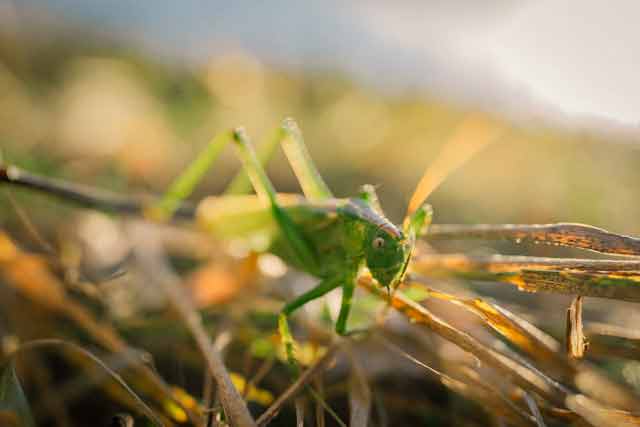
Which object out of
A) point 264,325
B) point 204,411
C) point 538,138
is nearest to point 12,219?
point 264,325

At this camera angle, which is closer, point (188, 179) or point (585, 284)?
point (585, 284)

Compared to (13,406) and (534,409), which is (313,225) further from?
(13,406)

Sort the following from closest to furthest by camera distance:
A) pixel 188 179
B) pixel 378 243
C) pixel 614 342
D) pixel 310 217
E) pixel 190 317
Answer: pixel 614 342, pixel 378 243, pixel 190 317, pixel 310 217, pixel 188 179

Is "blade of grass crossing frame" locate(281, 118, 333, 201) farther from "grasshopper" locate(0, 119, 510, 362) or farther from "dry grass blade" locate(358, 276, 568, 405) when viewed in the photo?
"dry grass blade" locate(358, 276, 568, 405)

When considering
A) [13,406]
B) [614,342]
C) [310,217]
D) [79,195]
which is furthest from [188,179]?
[614,342]

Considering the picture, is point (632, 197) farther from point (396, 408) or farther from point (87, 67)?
point (87, 67)

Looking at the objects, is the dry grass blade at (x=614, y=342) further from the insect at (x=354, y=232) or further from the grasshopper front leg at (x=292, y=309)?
the grasshopper front leg at (x=292, y=309)

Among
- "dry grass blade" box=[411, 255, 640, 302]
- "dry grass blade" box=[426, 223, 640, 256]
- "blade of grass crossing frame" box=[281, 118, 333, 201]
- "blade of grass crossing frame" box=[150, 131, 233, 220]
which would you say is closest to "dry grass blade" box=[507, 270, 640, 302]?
"dry grass blade" box=[411, 255, 640, 302]
